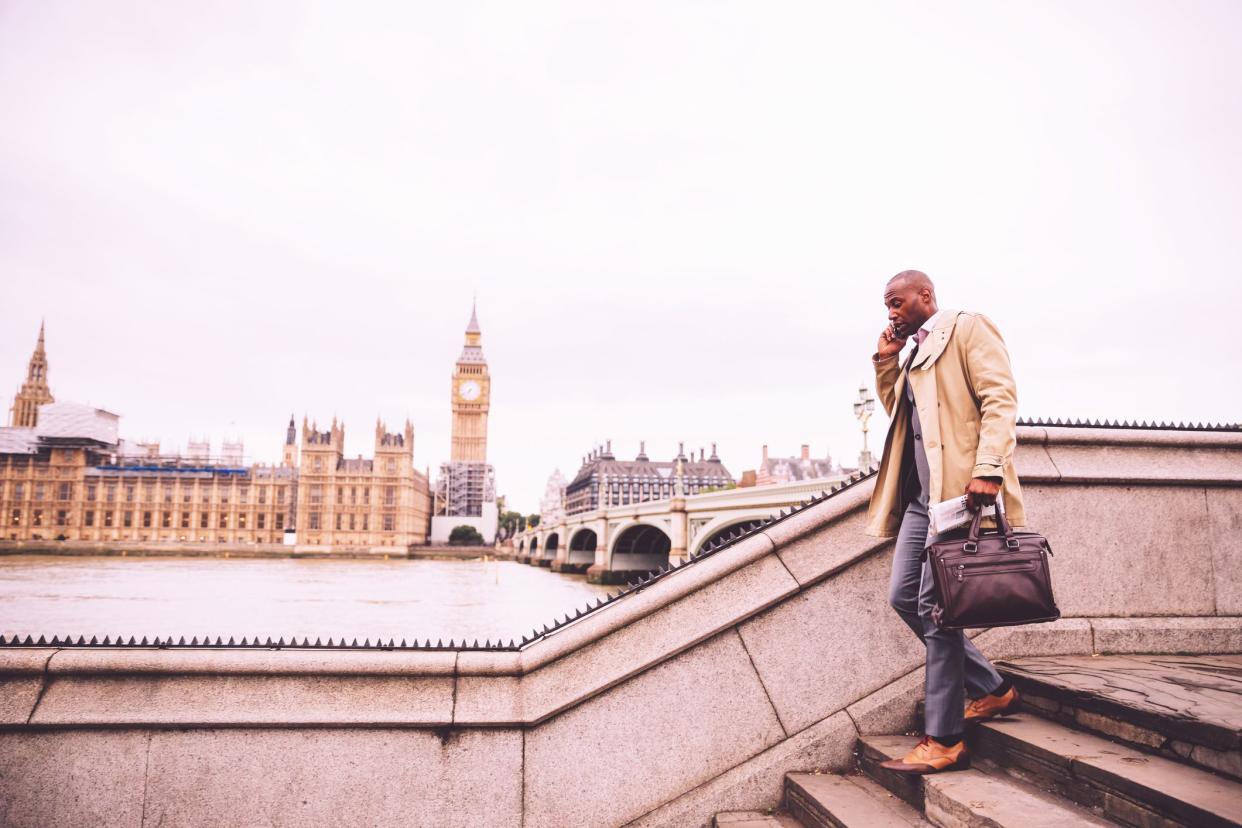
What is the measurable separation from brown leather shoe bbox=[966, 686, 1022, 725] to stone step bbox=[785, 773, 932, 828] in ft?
1.28

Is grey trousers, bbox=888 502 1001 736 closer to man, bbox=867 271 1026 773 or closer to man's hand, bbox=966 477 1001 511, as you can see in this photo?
man, bbox=867 271 1026 773

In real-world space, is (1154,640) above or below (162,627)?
above

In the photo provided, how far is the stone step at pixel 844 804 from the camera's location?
2320 mm

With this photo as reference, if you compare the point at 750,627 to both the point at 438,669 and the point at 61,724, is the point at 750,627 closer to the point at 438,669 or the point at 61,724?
the point at 438,669

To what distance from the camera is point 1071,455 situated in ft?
11.6

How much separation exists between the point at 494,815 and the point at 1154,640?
2.90 metres

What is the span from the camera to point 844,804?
248 cm

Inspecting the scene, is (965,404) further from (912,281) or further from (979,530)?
(912,281)

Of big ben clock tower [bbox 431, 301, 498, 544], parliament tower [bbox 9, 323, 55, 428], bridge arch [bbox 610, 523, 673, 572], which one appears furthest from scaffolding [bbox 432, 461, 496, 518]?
bridge arch [bbox 610, 523, 673, 572]

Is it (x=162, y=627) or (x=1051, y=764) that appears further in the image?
(x=162, y=627)

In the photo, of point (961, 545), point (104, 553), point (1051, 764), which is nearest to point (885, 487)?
point (961, 545)

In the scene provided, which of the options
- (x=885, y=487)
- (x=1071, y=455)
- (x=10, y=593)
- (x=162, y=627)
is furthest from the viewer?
(x=10, y=593)

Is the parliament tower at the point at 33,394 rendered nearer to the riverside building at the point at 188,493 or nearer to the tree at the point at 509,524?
the riverside building at the point at 188,493

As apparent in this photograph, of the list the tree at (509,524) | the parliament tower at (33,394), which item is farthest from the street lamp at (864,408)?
the parliament tower at (33,394)
